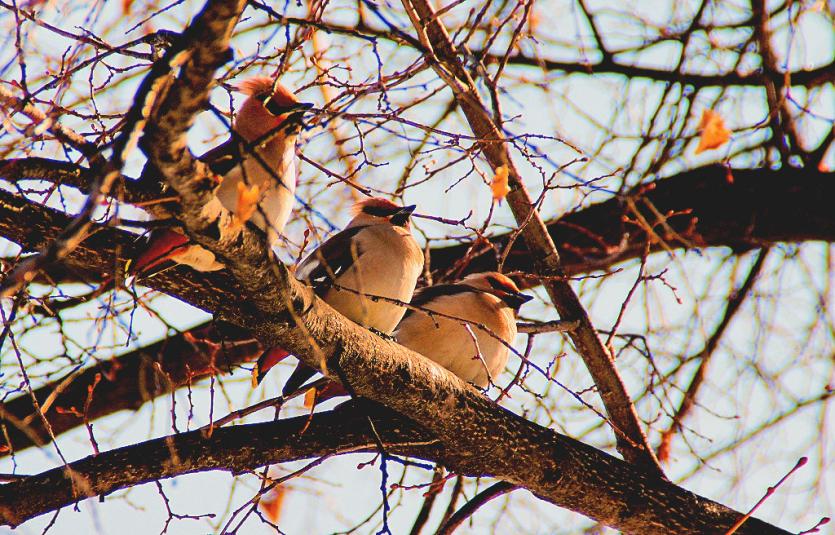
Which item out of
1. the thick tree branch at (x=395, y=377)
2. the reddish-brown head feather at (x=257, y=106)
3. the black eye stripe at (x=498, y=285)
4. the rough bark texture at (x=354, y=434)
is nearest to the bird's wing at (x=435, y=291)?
the black eye stripe at (x=498, y=285)

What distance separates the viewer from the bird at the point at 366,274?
13.6 feet

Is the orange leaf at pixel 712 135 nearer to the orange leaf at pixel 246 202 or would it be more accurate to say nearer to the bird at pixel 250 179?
the bird at pixel 250 179

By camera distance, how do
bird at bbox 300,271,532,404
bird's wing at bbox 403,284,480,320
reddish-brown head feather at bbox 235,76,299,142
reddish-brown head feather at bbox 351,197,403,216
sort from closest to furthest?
reddish-brown head feather at bbox 235,76,299,142 < bird at bbox 300,271,532,404 < bird's wing at bbox 403,284,480,320 < reddish-brown head feather at bbox 351,197,403,216

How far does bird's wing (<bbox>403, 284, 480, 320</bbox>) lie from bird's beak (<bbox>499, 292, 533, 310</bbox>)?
7.7 inches

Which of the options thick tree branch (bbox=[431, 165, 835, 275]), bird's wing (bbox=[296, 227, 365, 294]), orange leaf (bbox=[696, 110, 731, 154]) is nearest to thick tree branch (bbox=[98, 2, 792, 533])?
bird's wing (bbox=[296, 227, 365, 294])

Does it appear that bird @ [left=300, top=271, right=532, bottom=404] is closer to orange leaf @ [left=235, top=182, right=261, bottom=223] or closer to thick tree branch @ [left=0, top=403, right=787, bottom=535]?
thick tree branch @ [left=0, top=403, right=787, bottom=535]

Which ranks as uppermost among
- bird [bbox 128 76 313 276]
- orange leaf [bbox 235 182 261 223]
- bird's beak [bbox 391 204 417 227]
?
bird's beak [bbox 391 204 417 227]

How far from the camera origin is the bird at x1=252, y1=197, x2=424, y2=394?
4133 millimetres

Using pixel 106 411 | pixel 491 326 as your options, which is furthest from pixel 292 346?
pixel 106 411

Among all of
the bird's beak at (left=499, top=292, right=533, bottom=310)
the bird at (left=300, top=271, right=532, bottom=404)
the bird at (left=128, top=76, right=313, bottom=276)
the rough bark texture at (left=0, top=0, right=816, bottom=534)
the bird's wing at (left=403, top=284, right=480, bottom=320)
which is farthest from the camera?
the bird's beak at (left=499, top=292, right=533, bottom=310)

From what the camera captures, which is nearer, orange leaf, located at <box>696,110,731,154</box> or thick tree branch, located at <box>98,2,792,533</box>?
thick tree branch, located at <box>98,2,792,533</box>

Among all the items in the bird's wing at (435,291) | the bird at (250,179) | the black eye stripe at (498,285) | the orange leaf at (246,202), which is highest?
the black eye stripe at (498,285)

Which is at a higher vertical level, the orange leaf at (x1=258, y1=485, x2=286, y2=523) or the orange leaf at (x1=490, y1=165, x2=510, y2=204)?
the orange leaf at (x1=490, y1=165, x2=510, y2=204)

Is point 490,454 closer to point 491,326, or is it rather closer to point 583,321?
point 583,321
